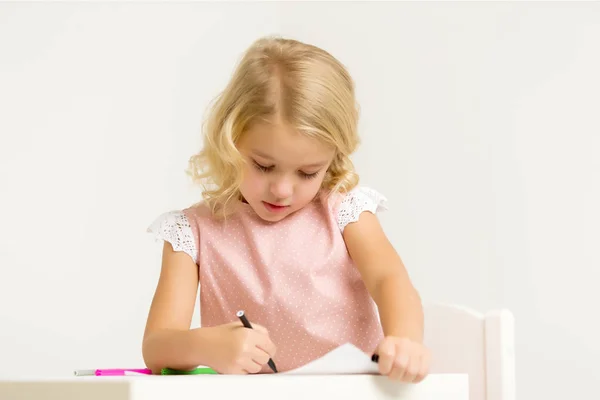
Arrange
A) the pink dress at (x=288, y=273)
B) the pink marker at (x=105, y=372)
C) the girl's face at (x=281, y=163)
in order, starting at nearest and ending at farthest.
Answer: the pink marker at (x=105, y=372), the girl's face at (x=281, y=163), the pink dress at (x=288, y=273)

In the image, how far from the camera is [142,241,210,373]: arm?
875 mm

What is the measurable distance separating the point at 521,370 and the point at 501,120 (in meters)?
0.54

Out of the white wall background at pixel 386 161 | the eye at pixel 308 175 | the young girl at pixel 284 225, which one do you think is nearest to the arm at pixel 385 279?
the young girl at pixel 284 225

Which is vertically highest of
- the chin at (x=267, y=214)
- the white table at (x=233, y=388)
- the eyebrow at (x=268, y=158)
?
the eyebrow at (x=268, y=158)

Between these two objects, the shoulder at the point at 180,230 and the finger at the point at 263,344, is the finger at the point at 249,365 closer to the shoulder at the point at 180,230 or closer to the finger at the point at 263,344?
the finger at the point at 263,344

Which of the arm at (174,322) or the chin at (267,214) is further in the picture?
the chin at (267,214)

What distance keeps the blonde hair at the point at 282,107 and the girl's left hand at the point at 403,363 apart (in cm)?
37

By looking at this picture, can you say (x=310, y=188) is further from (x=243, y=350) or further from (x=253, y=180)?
(x=243, y=350)

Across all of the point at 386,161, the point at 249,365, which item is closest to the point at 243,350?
the point at 249,365

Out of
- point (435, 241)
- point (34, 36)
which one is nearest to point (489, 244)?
point (435, 241)

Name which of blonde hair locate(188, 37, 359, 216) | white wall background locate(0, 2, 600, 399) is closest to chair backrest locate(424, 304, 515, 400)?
blonde hair locate(188, 37, 359, 216)

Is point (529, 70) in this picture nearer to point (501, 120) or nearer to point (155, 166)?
point (501, 120)

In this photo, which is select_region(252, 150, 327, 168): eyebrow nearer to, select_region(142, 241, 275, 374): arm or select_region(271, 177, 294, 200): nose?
select_region(271, 177, 294, 200): nose

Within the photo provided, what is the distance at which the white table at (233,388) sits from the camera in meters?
0.64
